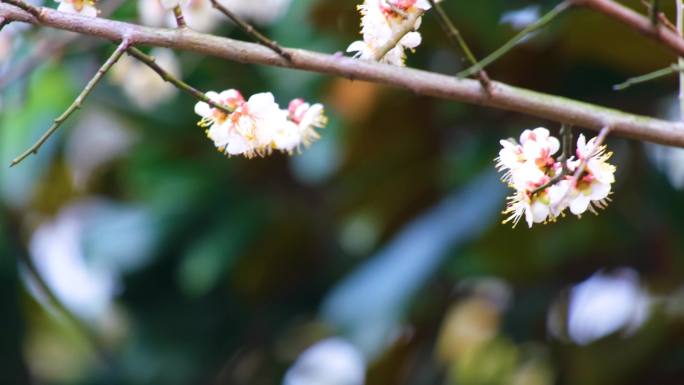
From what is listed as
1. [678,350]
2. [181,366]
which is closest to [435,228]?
[678,350]

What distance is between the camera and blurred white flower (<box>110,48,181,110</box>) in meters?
1.76

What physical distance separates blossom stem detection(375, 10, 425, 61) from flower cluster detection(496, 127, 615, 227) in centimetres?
11

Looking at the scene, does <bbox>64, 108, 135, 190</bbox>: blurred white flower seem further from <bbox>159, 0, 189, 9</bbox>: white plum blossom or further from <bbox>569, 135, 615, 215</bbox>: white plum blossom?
<bbox>569, 135, 615, 215</bbox>: white plum blossom

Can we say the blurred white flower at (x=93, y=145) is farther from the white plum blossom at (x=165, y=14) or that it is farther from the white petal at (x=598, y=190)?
the white petal at (x=598, y=190)

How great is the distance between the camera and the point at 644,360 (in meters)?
1.89

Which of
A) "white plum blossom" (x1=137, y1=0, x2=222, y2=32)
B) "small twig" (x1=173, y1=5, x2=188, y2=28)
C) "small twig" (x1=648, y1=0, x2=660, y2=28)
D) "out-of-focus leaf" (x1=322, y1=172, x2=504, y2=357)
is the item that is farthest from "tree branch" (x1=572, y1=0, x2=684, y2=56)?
"out-of-focus leaf" (x1=322, y1=172, x2=504, y2=357)

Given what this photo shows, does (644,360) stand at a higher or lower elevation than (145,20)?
lower

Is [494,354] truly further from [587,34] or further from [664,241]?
[587,34]

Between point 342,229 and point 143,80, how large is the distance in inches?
21.2

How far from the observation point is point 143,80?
184 centimetres

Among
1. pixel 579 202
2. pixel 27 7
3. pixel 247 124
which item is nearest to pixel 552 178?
pixel 579 202

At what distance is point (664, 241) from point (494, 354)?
427 mm

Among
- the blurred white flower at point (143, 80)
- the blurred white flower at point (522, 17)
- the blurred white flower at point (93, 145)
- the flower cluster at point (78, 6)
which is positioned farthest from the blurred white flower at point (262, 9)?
the flower cluster at point (78, 6)

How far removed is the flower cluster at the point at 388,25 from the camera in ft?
2.47
